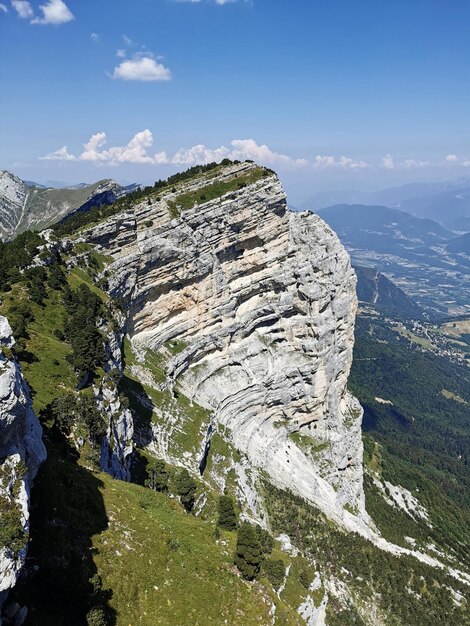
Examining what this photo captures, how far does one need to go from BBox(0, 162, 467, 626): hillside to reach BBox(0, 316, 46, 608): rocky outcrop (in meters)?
→ 2.27

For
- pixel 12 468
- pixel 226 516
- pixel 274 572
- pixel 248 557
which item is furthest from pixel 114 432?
pixel 12 468

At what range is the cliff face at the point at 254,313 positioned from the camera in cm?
9238

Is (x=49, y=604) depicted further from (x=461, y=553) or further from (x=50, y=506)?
(x=461, y=553)

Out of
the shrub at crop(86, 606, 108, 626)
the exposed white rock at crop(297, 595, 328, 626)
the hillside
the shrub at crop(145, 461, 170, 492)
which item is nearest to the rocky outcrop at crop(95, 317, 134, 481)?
the hillside

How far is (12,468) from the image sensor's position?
22.3 meters

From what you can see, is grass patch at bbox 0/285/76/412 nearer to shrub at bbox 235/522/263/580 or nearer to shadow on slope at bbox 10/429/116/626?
shadow on slope at bbox 10/429/116/626

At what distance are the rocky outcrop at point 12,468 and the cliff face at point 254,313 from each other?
60072 millimetres

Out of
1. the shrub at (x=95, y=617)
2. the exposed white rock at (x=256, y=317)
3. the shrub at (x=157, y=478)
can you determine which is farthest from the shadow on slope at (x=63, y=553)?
the exposed white rock at (x=256, y=317)

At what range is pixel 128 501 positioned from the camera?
3919 cm

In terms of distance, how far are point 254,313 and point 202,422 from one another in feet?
109

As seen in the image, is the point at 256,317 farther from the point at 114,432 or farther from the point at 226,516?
the point at 114,432

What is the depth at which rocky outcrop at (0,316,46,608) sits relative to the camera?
19.5 m

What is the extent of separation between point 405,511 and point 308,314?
91.9 meters

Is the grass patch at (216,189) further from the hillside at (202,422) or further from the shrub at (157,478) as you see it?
the shrub at (157,478)
